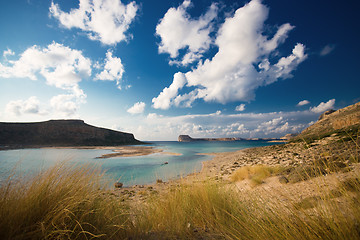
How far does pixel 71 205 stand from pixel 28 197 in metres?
0.45

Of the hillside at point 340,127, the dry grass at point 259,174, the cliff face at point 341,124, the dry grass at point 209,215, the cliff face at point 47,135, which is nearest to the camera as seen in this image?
the dry grass at point 209,215

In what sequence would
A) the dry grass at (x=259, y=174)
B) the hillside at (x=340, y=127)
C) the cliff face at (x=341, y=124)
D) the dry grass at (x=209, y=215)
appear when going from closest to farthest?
the dry grass at (x=209, y=215) → the dry grass at (x=259, y=174) → the hillside at (x=340, y=127) → the cliff face at (x=341, y=124)

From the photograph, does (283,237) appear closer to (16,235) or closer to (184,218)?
(184,218)

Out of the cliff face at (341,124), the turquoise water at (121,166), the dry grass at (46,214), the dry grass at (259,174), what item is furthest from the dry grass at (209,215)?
the cliff face at (341,124)

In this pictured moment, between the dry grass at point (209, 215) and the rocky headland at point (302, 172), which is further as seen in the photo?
the rocky headland at point (302, 172)

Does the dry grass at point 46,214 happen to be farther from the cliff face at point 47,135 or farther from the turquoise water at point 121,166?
the cliff face at point 47,135

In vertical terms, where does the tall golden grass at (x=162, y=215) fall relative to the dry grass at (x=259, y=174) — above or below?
above

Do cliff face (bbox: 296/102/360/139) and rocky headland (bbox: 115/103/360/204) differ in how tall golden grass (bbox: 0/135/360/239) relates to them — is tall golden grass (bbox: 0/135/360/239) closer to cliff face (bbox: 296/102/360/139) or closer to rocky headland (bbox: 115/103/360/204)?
rocky headland (bbox: 115/103/360/204)

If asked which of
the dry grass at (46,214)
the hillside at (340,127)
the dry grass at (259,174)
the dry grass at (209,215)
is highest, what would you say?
the hillside at (340,127)

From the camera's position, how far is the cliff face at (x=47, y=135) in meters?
56.3

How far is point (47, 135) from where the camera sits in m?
62.2

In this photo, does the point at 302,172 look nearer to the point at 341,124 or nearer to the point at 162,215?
the point at 162,215

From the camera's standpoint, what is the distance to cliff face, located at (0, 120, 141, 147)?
56281 mm

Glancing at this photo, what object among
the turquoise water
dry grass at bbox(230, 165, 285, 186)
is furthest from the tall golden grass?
dry grass at bbox(230, 165, 285, 186)
